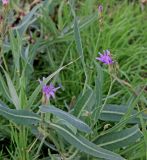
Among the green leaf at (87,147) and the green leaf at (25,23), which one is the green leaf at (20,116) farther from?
the green leaf at (25,23)

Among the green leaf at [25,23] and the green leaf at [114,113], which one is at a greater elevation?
the green leaf at [25,23]

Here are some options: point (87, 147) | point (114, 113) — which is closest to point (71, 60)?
point (114, 113)

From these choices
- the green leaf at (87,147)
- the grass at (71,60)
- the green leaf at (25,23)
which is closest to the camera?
the green leaf at (87,147)

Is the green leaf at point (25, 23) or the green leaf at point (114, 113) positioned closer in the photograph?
the green leaf at point (114, 113)

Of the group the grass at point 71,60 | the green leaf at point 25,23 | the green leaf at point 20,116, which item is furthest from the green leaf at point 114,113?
the green leaf at point 25,23

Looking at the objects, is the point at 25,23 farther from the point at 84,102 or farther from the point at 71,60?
the point at 84,102

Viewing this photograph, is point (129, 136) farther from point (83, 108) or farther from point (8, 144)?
point (8, 144)
